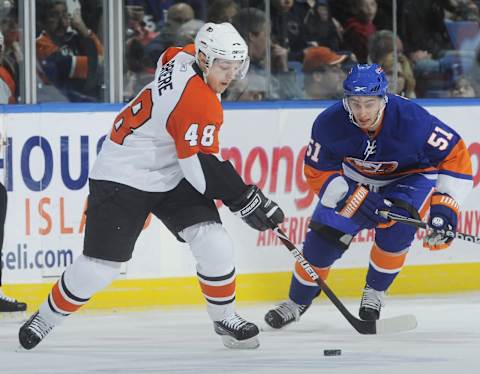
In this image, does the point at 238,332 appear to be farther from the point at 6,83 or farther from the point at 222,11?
the point at 222,11

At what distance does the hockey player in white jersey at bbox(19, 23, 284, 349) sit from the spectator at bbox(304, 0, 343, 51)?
5.93 feet

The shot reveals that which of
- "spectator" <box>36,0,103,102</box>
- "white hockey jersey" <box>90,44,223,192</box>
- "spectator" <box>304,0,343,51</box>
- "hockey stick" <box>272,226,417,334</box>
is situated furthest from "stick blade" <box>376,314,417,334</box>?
"spectator" <box>304,0,343,51</box>

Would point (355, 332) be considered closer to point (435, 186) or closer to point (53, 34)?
point (435, 186)

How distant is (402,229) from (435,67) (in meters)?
1.68

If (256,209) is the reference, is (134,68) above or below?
above

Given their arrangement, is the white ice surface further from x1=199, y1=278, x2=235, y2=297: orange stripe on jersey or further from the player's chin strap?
the player's chin strap

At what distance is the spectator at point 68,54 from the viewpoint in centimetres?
587

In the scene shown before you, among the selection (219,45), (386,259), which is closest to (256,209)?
(219,45)

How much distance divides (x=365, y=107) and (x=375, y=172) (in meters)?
0.38

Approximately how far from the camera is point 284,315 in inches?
205

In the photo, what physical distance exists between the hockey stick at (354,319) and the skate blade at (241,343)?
300 millimetres

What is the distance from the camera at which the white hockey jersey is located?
4.39 m

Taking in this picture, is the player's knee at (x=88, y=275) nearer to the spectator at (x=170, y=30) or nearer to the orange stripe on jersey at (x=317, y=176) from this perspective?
the orange stripe on jersey at (x=317, y=176)

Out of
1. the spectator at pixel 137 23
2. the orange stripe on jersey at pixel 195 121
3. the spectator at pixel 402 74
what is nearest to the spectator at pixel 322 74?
the spectator at pixel 402 74
